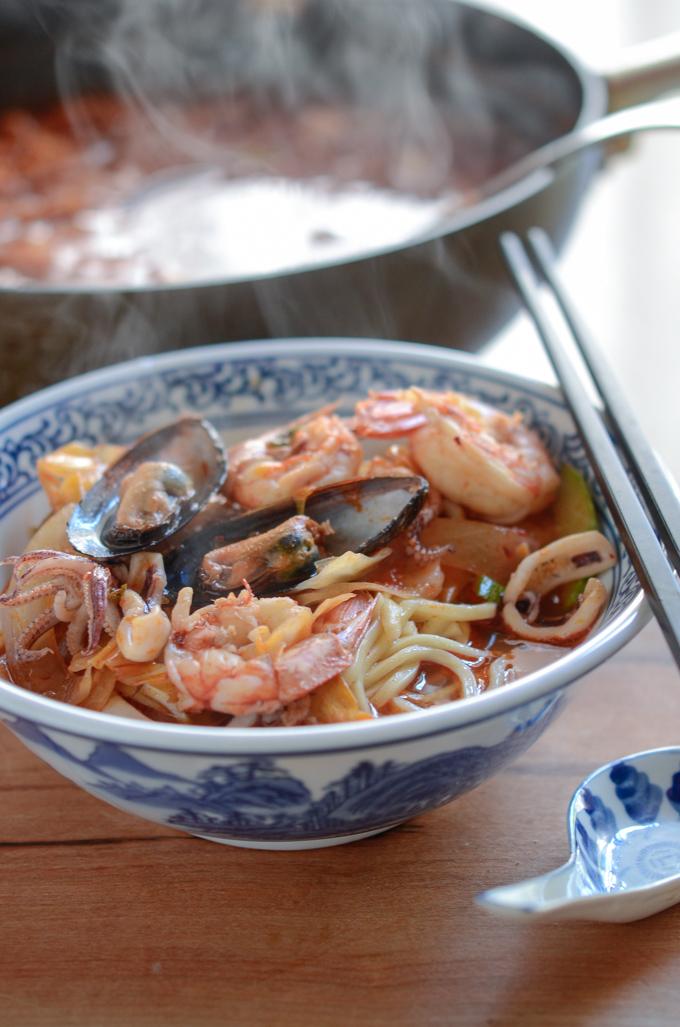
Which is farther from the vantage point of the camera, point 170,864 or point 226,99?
point 226,99

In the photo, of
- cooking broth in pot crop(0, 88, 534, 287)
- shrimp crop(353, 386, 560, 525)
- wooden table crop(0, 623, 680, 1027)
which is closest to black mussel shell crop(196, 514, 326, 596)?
shrimp crop(353, 386, 560, 525)

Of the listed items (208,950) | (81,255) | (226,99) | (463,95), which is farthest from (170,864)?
(226,99)

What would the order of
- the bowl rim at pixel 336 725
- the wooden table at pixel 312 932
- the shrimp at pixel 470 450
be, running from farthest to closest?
the shrimp at pixel 470 450 < the wooden table at pixel 312 932 < the bowl rim at pixel 336 725

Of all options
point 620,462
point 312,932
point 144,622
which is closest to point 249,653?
point 144,622

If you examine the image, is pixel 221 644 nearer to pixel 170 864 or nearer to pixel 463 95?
pixel 170 864

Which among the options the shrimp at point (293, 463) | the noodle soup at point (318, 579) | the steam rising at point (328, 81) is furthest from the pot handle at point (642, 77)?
the shrimp at point (293, 463)

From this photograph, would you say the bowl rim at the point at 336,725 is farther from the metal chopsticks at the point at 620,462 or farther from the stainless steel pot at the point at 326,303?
the stainless steel pot at the point at 326,303
